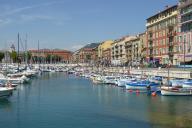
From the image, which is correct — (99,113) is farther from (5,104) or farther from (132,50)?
(132,50)

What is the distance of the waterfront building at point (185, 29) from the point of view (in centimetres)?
10175

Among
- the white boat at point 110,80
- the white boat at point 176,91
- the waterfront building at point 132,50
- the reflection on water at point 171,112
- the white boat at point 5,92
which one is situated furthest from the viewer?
the waterfront building at point 132,50

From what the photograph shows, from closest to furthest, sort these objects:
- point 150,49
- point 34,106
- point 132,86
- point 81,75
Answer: point 34,106 → point 132,86 → point 150,49 → point 81,75

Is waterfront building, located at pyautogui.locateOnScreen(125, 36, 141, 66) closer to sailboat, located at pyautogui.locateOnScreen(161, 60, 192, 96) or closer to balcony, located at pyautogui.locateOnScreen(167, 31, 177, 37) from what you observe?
balcony, located at pyautogui.locateOnScreen(167, 31, 177, 37)

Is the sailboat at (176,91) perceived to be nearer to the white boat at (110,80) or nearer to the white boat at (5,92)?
the white boat at (5,92)

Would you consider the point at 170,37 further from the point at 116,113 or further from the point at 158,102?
the point at 116,113

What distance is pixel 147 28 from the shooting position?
471 feet

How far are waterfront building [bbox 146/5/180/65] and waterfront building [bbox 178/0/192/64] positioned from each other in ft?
16.1

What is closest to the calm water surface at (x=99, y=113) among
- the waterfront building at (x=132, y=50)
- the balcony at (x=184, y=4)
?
the balcony at (x=184, y=4)

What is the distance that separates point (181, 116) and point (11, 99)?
3034 centimetres

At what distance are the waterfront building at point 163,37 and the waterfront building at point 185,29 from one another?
490cm

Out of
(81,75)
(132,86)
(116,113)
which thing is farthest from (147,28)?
(116,113)

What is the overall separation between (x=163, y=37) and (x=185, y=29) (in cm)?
2071

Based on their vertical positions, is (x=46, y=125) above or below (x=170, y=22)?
below
